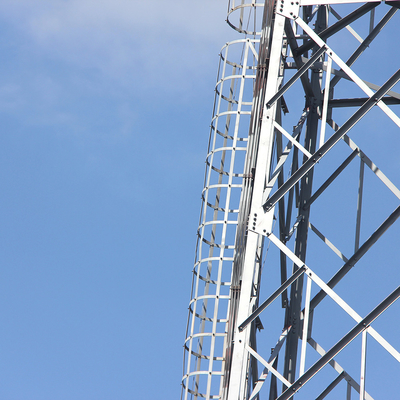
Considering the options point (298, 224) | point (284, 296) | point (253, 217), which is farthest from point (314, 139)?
point (253, 217)

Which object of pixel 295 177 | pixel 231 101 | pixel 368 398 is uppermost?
pixel 231 101

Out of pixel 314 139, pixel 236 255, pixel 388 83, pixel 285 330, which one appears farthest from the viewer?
pixel 314 139

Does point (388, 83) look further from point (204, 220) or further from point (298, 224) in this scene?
point (204, 220)

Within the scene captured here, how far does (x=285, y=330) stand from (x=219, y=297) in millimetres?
2764

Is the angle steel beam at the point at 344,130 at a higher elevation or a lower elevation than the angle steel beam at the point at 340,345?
higher

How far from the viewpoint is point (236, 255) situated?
11.4 m

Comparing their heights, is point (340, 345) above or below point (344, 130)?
below

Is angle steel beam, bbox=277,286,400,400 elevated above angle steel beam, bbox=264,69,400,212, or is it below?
below

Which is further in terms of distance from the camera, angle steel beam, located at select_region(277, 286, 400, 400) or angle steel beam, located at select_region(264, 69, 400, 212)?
angle steel beam, located at select_region(264, 69, 400, 212)

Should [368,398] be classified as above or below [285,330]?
below

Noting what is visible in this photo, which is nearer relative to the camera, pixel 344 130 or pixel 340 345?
pixel 340 345

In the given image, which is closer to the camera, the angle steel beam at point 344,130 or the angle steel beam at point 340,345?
the angle steel beam at point 340,345

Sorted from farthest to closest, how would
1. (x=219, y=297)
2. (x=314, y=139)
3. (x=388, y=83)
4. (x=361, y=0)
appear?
(x=219, y=297) → (x=314, y=139) → (x=361, y=0) → (x=388, y=83)

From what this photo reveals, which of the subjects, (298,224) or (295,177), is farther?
(298,224)
